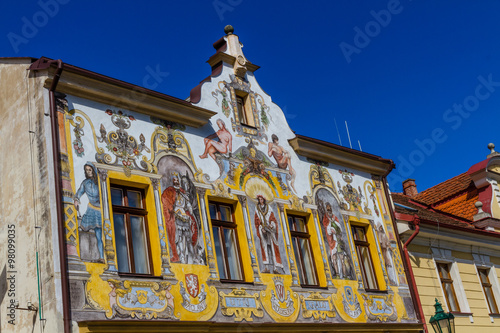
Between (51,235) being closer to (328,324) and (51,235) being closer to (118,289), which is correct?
(118,289)

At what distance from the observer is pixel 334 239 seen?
16.3 meters

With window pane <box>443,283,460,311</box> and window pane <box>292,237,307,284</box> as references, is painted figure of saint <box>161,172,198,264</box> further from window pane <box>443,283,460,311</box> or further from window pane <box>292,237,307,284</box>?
window pane <box>443,283,460,311</box>

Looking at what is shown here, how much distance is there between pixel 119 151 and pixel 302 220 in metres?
5.19

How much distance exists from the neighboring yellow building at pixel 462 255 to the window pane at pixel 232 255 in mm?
6112

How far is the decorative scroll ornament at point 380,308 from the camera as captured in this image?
1612cm

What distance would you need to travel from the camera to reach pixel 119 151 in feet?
42.4

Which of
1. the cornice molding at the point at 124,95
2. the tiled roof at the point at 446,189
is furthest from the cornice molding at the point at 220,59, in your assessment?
the tiled roof at the point at 446,189

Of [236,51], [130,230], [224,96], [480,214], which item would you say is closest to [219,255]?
[130,230]

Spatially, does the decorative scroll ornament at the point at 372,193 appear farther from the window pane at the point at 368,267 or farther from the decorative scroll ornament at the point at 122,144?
the decorative scroll ornament at the point at 122,144

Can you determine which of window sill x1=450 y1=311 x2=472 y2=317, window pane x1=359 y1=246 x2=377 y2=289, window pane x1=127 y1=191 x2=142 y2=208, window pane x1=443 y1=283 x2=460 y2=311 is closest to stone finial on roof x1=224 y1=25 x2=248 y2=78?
window pane x1=127 y1=191 x2=142 y2=208

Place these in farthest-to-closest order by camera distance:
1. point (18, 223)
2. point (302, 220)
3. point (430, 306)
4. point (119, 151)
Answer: point (430, 306) < point (302, 220) < point (119, 151) < point (18, 223)

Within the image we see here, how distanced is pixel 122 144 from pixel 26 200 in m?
2.11

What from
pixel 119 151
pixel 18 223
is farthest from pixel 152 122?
pixel 18 223

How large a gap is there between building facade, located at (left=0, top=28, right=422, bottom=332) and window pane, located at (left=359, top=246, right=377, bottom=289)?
0.18 feet
